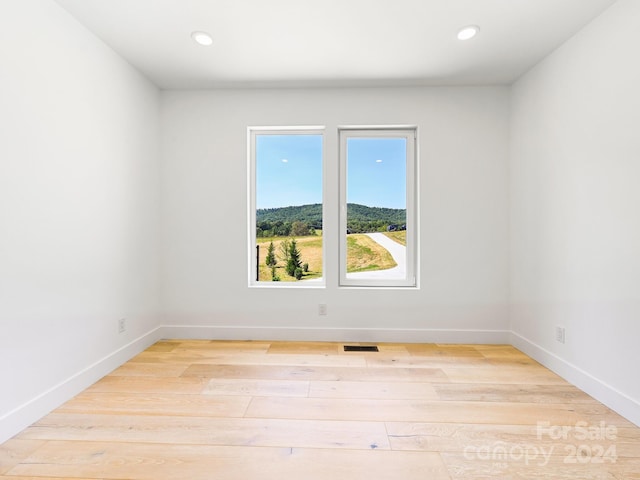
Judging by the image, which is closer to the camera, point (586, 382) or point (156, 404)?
point (156, 404)

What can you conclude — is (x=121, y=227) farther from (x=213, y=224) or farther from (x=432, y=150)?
(x=432, y=150)

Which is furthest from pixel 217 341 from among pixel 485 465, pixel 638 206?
pixel 638 206

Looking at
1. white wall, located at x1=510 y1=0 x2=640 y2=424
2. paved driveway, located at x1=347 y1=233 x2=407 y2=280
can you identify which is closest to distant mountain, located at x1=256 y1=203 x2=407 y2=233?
paved driveway, located at x1=347 y1=233 x2=407 y2=280

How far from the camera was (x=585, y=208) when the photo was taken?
221 cm

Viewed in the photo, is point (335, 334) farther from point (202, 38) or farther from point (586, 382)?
point (202, 38)

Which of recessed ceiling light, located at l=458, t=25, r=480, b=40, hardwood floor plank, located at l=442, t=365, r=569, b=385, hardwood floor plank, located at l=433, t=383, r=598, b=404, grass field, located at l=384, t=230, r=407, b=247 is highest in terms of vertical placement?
recessed ceiling light, located at l=458, t=25, r=480, b=40

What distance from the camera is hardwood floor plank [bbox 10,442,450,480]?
56.2 inches

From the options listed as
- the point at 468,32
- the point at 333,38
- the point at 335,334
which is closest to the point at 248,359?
the point at 335,334

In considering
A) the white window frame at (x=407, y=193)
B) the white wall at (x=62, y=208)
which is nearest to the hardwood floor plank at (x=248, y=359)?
the white wall at (x=62, y=208)

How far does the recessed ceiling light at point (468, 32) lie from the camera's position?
88.1 inches

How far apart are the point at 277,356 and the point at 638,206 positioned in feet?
8.32

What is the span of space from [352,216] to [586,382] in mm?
2134

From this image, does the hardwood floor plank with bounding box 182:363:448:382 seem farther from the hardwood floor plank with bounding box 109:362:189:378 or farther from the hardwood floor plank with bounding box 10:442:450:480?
the hardwood floor plank with bounding box 10:442:450:480

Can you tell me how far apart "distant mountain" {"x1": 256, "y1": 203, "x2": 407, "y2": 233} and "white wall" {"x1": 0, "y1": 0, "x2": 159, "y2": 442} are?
1.20 meters
